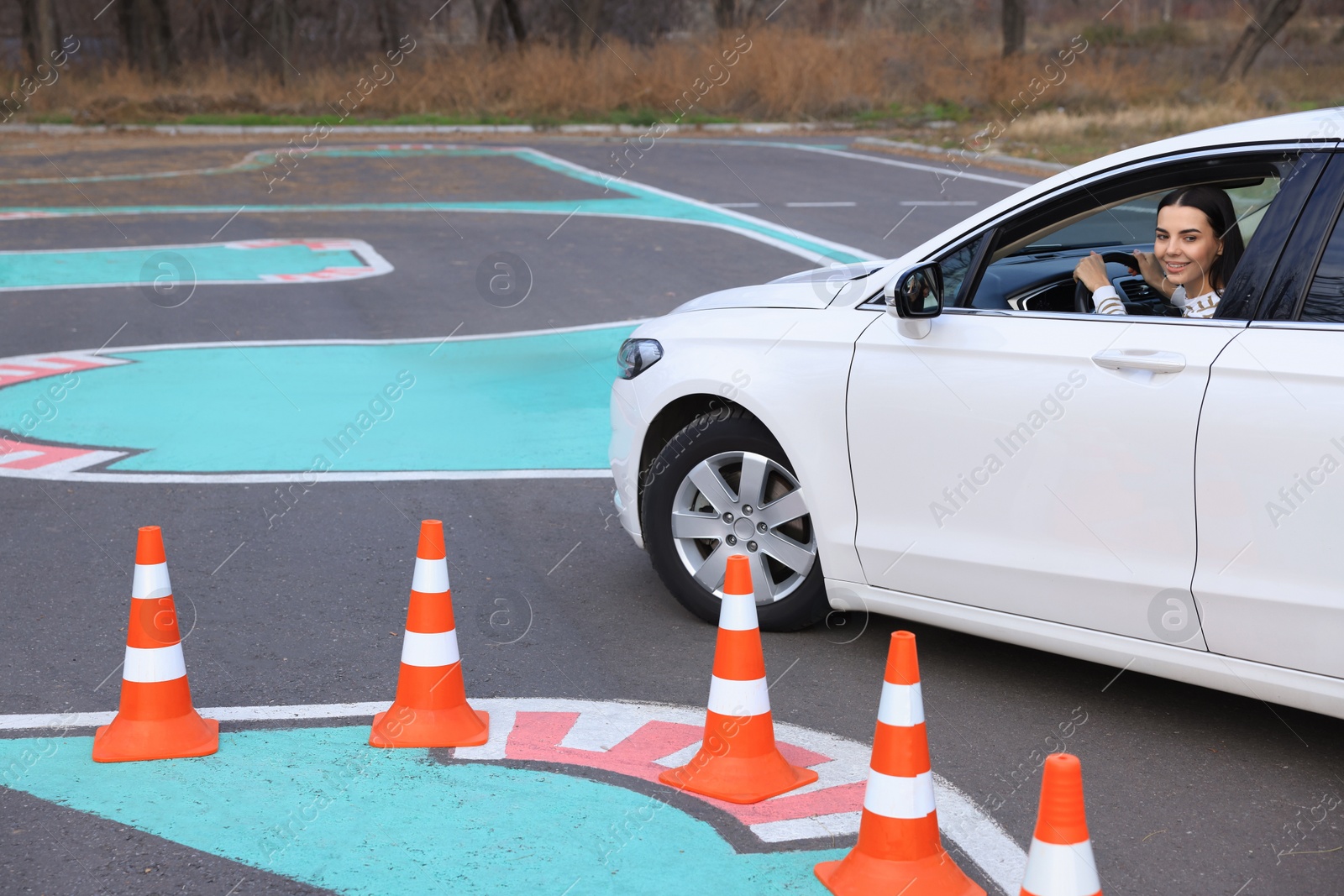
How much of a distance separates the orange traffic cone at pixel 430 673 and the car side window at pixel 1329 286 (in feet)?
8.35

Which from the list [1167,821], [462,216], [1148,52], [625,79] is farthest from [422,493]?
[1148,52]

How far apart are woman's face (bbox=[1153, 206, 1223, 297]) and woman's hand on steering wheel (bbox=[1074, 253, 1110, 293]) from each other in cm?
21

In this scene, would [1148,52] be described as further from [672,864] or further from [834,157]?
[672,864]

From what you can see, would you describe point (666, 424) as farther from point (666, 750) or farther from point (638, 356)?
point (666, 750)

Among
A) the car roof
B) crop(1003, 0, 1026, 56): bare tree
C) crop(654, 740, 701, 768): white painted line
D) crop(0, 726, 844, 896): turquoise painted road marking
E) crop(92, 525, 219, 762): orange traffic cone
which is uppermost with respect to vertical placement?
the car roof

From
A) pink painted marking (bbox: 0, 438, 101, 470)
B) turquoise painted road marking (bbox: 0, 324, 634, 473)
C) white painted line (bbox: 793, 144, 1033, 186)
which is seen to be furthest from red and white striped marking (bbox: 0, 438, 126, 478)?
white painted line (bbox: 793, 144, 1033, 186)

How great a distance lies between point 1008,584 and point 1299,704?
0.89m

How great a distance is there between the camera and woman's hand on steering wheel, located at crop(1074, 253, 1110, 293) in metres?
4.68

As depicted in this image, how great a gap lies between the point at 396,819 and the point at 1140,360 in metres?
2.41

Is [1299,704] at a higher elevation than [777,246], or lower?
higher

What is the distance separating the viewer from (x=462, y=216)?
59.7ft

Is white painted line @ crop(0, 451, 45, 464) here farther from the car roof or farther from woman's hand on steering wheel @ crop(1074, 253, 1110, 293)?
woman's hand on steering wheel @ crop(1074, 253, 1110, 293)

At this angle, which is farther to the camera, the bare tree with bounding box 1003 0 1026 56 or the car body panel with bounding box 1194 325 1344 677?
the bare tree with bounding box 1003 0 1026 56

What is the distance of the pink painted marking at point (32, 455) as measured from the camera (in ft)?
24.8
